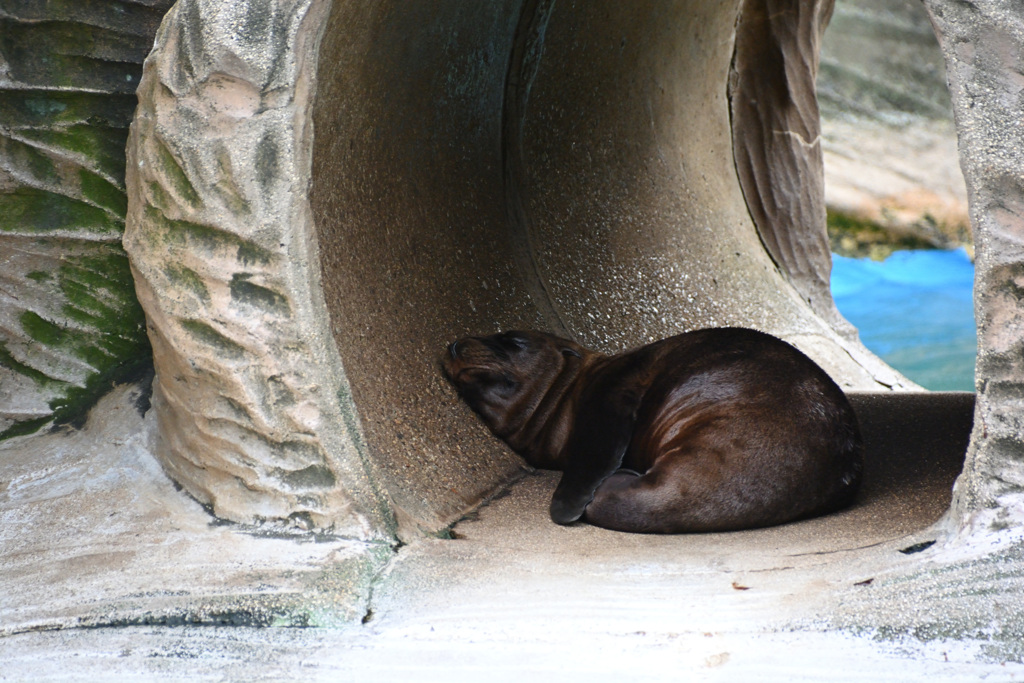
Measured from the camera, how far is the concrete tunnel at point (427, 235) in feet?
8.40

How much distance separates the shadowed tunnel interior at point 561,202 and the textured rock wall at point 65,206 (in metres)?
0.84

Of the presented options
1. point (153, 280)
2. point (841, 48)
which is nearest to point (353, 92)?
point (153, 280)

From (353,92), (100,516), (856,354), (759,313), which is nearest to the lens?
(100,516)

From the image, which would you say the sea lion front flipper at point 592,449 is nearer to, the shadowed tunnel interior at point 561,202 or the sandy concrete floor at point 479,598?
the sandy concrete floor at point 479,598

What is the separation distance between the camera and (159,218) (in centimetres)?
275

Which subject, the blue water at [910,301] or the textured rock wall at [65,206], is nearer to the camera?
the textured rock wall at [65,206]

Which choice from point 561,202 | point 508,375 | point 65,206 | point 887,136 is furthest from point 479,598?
point 887,136

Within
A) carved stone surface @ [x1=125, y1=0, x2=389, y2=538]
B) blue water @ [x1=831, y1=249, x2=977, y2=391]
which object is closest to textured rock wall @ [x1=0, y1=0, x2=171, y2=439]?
carved stone surface @ [x1=125, y1=0, x2=389, y2=538]

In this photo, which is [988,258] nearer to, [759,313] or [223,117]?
[223,117]

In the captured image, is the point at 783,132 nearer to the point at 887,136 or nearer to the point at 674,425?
the point at 674,425

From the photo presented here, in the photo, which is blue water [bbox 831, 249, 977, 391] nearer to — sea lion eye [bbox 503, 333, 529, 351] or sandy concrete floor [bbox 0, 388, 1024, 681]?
sea lion eye [bbox 503, 333, 529, 351]

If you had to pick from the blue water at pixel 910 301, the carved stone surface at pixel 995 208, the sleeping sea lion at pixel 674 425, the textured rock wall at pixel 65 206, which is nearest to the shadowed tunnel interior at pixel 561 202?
the sleeping sea lion at pixel 674 425

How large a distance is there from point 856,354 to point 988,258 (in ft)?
13.7

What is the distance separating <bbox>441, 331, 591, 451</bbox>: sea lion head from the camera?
3707mm
